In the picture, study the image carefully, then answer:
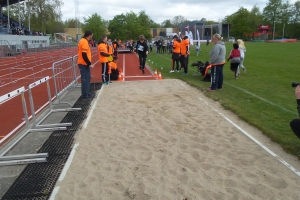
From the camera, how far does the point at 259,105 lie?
7754 mm

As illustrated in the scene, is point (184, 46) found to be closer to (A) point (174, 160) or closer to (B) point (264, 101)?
(B) point (264, 101)

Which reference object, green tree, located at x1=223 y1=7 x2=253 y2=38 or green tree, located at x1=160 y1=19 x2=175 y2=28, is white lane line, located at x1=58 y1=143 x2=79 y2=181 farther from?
green tree, located at x1=160 y1=19 x2=175 y2=28

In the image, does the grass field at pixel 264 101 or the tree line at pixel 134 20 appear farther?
the tree line at pixel 134 20

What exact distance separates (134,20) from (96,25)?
8918 millimetres

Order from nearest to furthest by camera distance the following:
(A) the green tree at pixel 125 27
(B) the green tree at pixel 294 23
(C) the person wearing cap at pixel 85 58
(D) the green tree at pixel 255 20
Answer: (C) the person wearing cap at pixel 85 58
(A) the green tree at pixel 125 27
(B) the green tree at pixel 294 23
(D) the green tree at pixel 255 20

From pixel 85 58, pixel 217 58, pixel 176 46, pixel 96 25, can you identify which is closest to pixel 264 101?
pixel 217 58

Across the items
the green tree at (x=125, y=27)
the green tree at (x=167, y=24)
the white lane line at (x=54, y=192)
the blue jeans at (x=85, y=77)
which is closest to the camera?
the white lane line at (x=54, y=192)

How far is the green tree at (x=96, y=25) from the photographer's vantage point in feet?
210

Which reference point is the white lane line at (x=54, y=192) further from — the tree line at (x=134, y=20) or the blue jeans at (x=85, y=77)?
the tree line at (x=134, y=20)

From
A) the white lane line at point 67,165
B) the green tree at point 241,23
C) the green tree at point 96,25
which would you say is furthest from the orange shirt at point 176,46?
the green tree at point 241,23

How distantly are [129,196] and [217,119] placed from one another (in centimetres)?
361

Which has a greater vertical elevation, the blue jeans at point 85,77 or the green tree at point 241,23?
the green tree at point 241,23

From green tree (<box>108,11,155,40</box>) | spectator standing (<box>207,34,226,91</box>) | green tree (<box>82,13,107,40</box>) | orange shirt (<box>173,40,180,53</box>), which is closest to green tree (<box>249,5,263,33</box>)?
green tree (<box>108,11,155,40</box>)

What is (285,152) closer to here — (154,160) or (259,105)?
(154,160)
